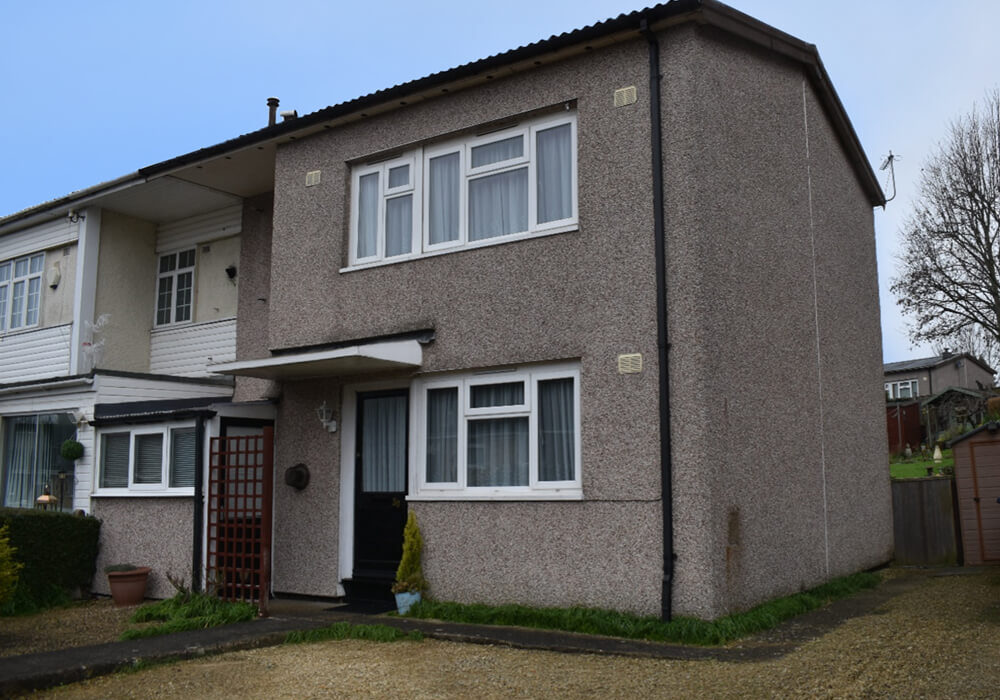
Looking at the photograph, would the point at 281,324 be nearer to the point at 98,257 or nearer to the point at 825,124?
the point at 98,257

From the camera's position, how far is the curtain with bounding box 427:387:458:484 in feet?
32.4

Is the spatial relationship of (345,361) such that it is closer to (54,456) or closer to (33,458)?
(54,456)

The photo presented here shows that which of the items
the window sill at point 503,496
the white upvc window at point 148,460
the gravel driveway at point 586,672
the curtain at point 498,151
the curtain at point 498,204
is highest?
the curtain at point 498,151

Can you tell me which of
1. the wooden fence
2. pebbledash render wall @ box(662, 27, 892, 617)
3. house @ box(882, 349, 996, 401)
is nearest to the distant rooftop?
house @ box(882, 349, 996, 401)

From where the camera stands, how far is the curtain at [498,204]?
9805 mm

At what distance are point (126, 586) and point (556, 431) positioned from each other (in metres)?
5.58

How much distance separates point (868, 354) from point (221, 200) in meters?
9.75

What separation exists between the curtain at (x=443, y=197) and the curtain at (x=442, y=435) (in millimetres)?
1734

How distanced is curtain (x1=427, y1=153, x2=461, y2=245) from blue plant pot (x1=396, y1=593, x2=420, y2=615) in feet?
12.4

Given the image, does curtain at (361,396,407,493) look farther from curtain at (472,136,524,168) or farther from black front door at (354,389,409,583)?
curtain at (472,136,524,168)

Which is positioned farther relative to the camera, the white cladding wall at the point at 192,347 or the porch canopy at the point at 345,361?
the white cladding wall at the point at 192,347

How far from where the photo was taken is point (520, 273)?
9.50 m

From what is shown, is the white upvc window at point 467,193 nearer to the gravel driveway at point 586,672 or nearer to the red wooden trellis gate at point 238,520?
the red wooden trellis gate at point 238,520

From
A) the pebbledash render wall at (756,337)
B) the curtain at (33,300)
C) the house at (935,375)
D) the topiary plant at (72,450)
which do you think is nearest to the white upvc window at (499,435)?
the pebbledash render wall at (756,337)
